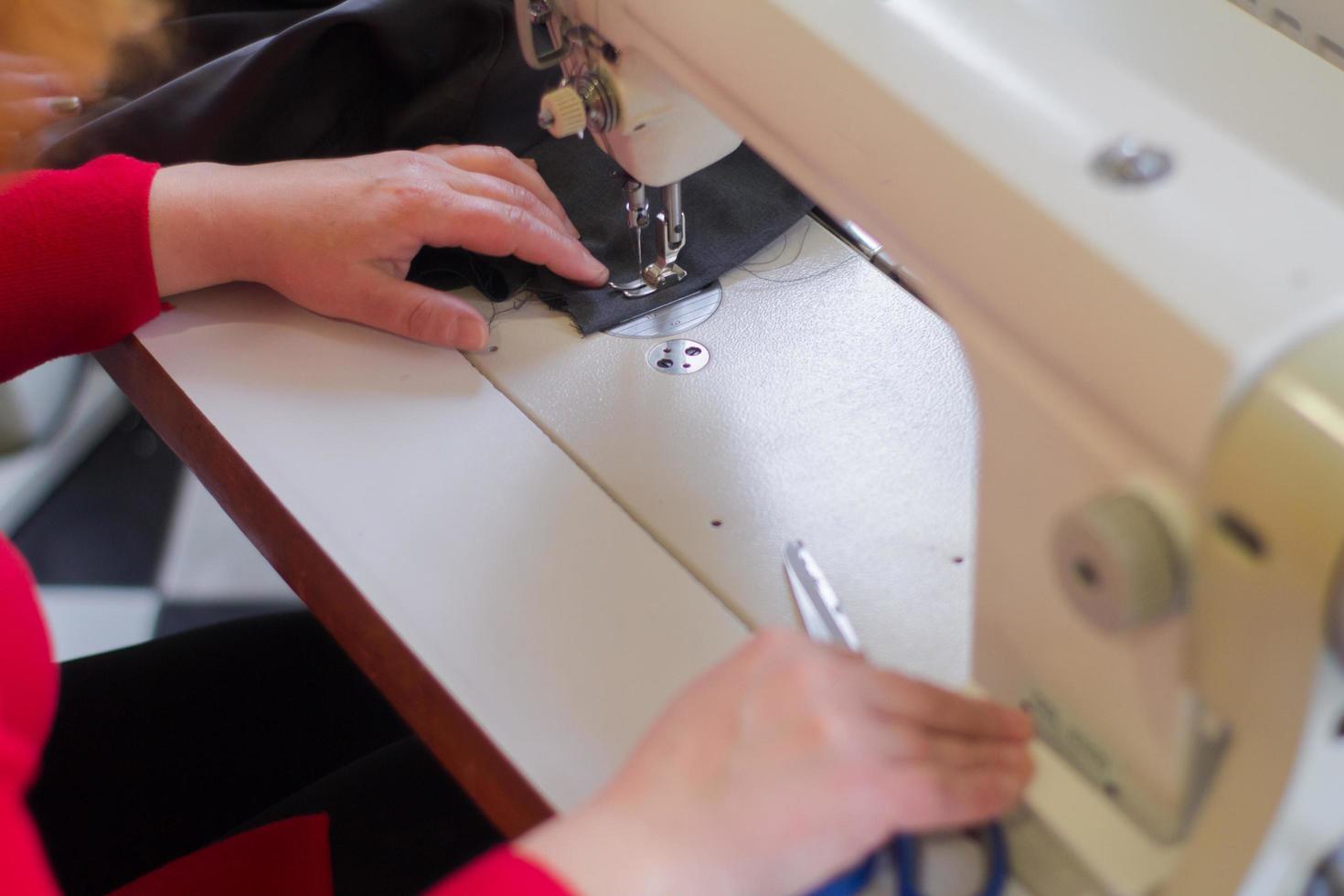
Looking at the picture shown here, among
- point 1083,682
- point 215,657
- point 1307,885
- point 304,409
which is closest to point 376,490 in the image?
point 304,409

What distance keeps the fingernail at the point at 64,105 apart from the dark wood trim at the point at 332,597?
165mm

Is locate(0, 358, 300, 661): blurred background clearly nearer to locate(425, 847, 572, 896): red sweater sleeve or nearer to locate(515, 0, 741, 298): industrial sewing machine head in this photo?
locate(515, 0, 741, 298): industrial sewing machine head

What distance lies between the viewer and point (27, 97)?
814 mm

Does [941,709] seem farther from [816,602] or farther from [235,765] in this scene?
[235,765]

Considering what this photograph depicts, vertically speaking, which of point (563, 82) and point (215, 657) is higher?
point (563, 82)

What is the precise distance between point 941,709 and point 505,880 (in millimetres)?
215

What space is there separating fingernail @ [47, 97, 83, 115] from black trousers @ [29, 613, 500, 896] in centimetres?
38

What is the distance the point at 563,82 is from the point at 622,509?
0.31 meters

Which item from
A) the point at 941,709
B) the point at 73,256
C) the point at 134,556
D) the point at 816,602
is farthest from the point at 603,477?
the point at 134,556

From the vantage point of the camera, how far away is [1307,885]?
0.58m

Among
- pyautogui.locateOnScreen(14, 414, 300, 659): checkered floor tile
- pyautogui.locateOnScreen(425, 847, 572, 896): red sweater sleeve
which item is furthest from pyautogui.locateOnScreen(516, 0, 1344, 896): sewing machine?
pyautogui.locateOnScreen(14, 414, 300, 659): checkered floor tile

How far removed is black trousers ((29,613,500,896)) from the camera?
0.88m

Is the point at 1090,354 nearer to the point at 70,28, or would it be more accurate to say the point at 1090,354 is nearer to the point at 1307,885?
the point at 1307,885

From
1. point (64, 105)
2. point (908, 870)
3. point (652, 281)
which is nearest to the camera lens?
point (908, 870)
